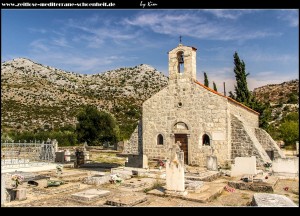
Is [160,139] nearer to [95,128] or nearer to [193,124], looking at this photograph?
[193,124]

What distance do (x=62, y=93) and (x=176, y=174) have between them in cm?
6026

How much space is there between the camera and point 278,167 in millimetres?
15203

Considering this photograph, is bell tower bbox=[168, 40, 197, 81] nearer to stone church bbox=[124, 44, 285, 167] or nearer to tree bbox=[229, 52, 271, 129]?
stone church bbox=[124, 44, 285, 167]

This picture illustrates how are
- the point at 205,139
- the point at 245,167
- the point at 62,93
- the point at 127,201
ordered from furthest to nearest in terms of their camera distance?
the point at 62,93 < the point at 205,139 < the point at 245,167 < the point at 127,201

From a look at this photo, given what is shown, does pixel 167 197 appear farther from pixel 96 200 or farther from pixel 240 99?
pixel 240 99

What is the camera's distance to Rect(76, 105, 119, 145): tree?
39531 mm

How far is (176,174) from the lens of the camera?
11234 mm

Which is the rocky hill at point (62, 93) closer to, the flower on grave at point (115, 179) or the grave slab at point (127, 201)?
the flower on grave at point (115, 179)

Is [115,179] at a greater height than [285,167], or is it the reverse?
[285,167]

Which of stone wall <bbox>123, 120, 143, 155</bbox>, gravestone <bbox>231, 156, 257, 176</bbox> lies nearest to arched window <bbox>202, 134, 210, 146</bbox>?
gravestone <bbox>231, 156, 257, 176</bbox>

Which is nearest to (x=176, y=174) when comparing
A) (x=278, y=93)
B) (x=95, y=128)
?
(x=278, y=93)

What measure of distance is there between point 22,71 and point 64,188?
72756mm
